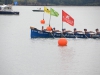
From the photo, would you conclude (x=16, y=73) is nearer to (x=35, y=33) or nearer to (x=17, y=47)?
(x=17, y=47)

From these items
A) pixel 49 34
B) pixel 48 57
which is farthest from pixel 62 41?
pixel 48 57

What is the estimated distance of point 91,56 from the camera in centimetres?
5866

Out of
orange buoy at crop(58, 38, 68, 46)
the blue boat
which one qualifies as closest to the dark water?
orange buoy at crop(58, 38, 68, 46)

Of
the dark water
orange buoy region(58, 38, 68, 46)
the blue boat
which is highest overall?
the blue boat

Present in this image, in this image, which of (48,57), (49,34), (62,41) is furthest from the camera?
(49,34)

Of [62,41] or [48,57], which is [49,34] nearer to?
[62,41]

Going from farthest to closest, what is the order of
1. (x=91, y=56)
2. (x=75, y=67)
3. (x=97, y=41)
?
(x=97, y=41) → (x=91, y=56) → (x=75, y=67)

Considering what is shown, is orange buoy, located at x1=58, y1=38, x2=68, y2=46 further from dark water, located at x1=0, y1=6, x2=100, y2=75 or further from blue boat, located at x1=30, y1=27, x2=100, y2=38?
blue boat, located at x1=30, y1=27, x2=100, y2=38

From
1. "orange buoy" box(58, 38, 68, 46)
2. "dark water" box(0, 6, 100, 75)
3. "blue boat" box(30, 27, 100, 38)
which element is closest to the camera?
"dark water" box(0, 6, 100, 75)

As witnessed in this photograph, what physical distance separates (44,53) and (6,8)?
279ft

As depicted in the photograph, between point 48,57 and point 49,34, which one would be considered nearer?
point 48,57

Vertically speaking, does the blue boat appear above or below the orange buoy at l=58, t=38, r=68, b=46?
above

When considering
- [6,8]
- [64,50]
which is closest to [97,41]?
[64,50]

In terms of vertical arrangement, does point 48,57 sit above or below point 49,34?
below
